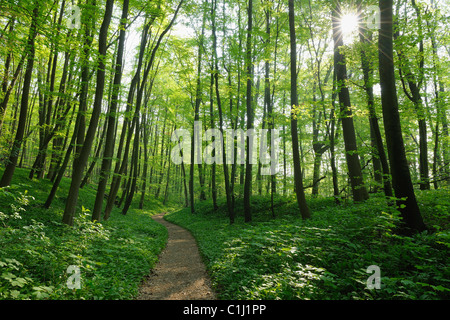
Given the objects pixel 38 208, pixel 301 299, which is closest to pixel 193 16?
pixel 38 208

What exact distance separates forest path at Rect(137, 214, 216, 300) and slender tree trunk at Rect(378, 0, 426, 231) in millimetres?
4683

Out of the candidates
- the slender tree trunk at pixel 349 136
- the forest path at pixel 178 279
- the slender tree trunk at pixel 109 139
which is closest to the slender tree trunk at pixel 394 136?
the slender tree trunk at pixel 349 136

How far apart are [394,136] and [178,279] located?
644 cm

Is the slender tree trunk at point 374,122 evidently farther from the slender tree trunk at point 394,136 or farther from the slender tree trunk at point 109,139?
the slender tree trunk at point 109,139

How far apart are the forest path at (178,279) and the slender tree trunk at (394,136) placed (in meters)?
4.68

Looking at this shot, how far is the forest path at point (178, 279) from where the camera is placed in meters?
4.93

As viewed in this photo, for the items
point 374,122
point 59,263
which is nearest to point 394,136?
point 374,122

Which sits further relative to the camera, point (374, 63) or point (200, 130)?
point (200, 130)

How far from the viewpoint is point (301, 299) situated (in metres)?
3.57

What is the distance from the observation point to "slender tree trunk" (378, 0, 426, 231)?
15.6 feet

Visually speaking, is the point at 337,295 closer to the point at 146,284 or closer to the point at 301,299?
the point at 301,299

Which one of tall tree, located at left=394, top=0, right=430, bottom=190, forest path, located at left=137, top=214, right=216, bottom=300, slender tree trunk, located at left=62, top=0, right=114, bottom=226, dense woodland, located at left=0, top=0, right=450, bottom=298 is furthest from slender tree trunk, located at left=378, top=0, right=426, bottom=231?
slender tree trunk, located at left=62, top=0, right=114, bottom=226
